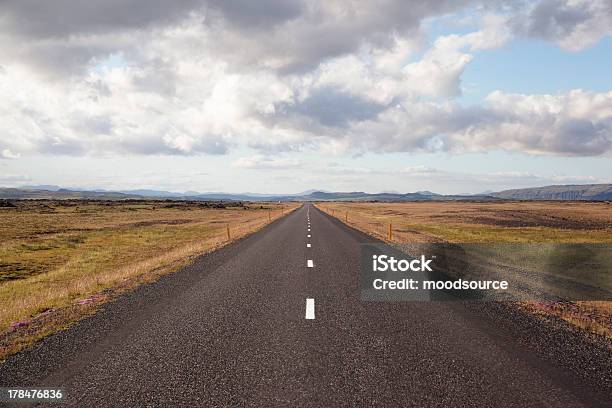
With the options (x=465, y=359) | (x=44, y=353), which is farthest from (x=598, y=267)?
(x=44, y=353)

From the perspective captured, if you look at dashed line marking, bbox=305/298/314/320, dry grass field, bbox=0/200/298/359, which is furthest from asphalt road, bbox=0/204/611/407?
dry grass field, bbox=0/200/298/359

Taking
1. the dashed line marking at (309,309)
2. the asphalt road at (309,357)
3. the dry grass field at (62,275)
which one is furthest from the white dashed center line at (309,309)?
the dry grass field at (62,275)

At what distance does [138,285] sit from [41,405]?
7.54 meters

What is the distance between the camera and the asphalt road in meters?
4.76

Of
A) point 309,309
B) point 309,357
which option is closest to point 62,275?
point 309,309

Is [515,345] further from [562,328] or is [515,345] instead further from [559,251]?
[559,251]

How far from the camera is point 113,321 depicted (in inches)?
316

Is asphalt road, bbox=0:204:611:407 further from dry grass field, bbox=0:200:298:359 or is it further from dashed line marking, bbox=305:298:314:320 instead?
dry grass field, bbox=0:200:298:359

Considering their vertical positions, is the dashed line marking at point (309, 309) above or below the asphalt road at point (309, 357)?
below

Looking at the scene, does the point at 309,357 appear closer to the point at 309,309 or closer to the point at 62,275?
the point at 309,309

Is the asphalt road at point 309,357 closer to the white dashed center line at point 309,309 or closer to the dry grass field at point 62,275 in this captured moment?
the white dashed center line at point 309,309

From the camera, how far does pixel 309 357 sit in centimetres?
597

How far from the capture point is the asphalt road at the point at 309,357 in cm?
476

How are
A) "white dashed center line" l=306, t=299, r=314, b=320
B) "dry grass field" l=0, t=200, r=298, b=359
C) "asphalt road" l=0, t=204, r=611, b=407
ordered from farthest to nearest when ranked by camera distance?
"dry grass field" l=0, t=200, r=298, b=359 < "white dashed center line" l=306, t=299, r=314, b=320 < "asphalt road" l=0, t=204, r=611, b=407
